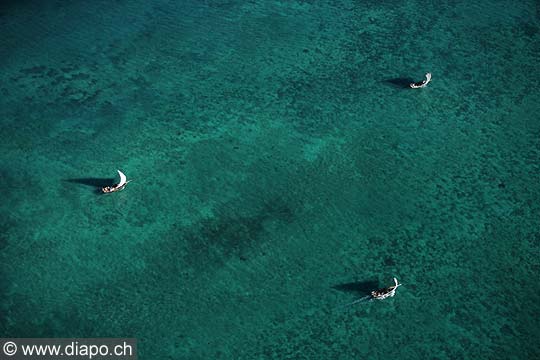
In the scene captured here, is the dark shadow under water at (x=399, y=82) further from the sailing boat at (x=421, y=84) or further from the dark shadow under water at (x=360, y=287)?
the dark shadow under water at (x=360, y=287)

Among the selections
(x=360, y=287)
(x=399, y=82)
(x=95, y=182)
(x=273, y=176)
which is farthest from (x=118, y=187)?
(x=399, y=82)

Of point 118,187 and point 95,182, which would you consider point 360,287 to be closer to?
point 118,187

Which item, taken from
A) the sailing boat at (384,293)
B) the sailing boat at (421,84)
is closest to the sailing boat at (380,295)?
the sailing boat at (384,293)

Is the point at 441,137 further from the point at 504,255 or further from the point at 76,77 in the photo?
the point at 76,77

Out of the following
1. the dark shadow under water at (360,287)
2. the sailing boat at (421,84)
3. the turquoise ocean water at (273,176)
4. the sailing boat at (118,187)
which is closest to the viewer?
the turquoise ocean water at (273,176)

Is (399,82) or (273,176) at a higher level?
(399,82)

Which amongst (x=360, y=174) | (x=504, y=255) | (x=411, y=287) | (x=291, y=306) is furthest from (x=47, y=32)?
(x=504, y=255)

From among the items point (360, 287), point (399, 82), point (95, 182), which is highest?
point (399, 82)

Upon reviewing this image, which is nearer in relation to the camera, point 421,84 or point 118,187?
point 118,187
